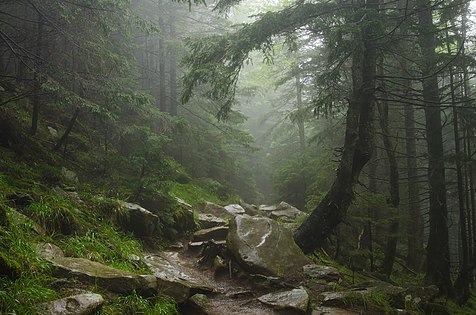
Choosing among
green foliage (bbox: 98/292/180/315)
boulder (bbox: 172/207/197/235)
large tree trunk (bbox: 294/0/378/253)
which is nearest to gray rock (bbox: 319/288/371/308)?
large tree trunk (bbox: 294/0/378/253)

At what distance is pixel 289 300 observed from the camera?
5.42 m

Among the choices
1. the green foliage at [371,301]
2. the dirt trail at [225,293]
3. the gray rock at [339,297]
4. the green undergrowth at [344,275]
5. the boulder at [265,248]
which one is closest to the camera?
the dirt trail at [225,293]

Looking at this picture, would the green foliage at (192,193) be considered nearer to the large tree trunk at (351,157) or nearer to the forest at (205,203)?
the forest at (205,203)

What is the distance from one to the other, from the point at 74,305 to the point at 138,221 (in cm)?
442

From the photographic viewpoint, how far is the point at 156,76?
2181 centimetres

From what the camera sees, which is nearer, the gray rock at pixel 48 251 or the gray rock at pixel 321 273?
the gray rock at pixel 48 251

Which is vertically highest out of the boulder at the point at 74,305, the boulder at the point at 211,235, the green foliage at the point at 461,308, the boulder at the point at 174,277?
the boulder at the point at 74,305

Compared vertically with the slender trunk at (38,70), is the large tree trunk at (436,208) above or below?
below

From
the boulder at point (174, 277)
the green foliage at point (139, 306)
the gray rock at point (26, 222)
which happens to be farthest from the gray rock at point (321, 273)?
the gray rock at point (26, 222)

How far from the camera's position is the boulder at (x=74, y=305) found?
3405 mm

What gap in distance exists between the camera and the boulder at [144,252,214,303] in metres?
5.12

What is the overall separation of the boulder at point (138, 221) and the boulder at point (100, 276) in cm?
302

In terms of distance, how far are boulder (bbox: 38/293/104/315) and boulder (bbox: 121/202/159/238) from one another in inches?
162

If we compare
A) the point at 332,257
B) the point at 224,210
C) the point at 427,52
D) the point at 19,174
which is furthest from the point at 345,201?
the point at 19,174
